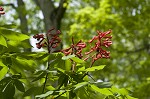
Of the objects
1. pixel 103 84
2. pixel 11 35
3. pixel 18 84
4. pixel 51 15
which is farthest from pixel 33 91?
pixel 51 15

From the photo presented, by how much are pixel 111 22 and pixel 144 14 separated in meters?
1.27

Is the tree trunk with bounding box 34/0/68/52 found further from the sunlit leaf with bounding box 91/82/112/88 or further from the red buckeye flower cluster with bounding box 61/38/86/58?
the sunlit leaf with bounding box 91/82/112/88

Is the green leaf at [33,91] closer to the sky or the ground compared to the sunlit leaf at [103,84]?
closer to the ground

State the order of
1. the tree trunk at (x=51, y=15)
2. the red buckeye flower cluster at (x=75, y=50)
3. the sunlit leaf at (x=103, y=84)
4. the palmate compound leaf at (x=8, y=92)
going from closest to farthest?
1. the sunlit leaf at (x=103, y=84)
2. the palmate compound leaf at (x=8, y=92)
3. the red buckeye flower cluster at (x=75, y=50)
4. the tree trunk at (x=51, y=15)

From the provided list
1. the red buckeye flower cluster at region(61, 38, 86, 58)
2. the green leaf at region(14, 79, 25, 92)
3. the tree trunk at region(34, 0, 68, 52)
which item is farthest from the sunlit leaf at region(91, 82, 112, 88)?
the tree trunk at region(34, 0, 68, 52)

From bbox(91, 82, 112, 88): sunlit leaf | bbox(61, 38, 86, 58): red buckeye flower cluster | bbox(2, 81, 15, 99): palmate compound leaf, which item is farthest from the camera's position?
bbox(61, 38, 86, 58): red buckeye flower cluster

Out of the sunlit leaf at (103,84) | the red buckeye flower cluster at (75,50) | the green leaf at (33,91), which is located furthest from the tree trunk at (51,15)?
the sunlit leaf at (103,84)

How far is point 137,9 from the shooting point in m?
9.85

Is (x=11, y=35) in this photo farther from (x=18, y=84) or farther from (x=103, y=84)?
(x=103, y=84)

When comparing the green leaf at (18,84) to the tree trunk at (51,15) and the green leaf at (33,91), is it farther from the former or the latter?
the tree trunk at (51,15)

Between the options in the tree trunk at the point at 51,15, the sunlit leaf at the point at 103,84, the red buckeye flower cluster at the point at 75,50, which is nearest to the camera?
the sunlit leaf at the point at 103,84

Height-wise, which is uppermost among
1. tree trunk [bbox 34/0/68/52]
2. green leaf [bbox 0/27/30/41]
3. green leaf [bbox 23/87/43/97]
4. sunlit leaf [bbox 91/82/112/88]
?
tree trunk [bbox 34/0/68/52]

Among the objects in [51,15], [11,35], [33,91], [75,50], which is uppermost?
[51,15]

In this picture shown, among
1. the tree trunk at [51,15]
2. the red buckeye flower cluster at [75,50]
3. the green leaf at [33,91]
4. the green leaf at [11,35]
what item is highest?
the tree trunk at [51,15]
